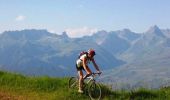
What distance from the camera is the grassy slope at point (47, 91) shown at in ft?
73.5

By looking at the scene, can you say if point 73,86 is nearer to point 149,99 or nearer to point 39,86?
point 39,86

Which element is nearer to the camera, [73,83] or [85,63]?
[85,63]

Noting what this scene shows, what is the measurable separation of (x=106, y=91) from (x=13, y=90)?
5.96 m

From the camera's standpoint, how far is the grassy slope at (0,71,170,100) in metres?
22.4

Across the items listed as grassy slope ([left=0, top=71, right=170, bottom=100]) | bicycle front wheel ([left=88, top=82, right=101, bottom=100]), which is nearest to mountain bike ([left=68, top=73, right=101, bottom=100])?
bicycle front wheel ([left=88, top=82, right=101, bottom=100])

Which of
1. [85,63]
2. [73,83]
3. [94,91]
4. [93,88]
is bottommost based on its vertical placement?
[94,91]

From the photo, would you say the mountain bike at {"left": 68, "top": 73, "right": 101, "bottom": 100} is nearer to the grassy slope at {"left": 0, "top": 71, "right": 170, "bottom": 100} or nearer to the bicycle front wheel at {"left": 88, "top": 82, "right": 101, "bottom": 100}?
the bicycle front wheel at {"left": 88, "top": 82, "right": 101, "bottom": 100}

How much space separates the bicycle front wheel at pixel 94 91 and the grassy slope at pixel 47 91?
1.50 ft

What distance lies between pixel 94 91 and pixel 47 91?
11.5 feet

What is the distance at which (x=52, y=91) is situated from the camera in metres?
24.0

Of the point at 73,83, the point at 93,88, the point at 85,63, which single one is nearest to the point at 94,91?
the point at 93,88

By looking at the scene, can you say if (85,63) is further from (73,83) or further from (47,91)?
(47,91)

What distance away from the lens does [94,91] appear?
72.4ft

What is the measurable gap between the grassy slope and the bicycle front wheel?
0.46m
